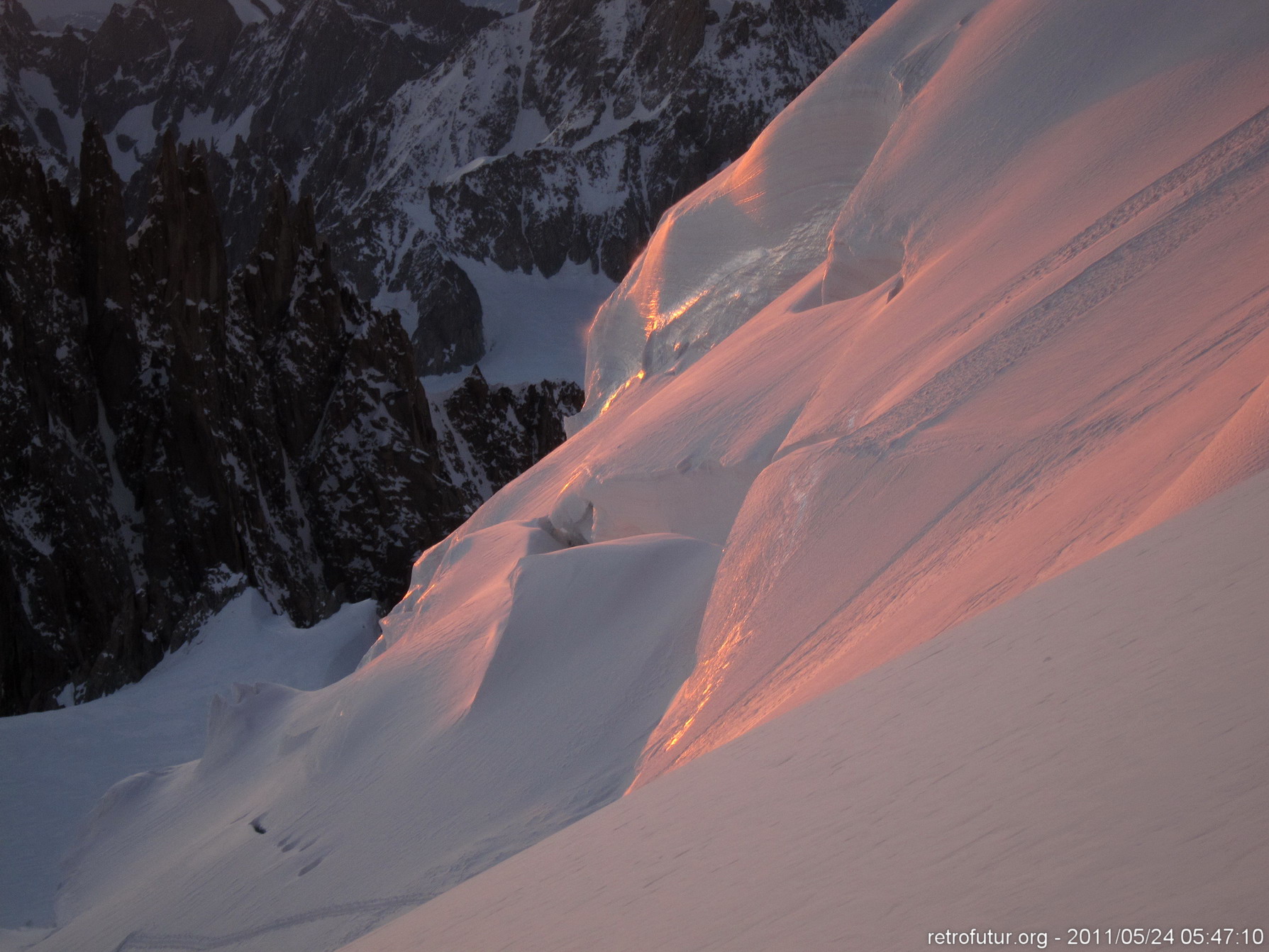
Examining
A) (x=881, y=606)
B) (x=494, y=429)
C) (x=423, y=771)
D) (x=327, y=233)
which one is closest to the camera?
(x=881, y=606)

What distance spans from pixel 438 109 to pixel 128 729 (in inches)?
3295

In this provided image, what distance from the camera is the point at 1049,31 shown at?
7156 millimetres

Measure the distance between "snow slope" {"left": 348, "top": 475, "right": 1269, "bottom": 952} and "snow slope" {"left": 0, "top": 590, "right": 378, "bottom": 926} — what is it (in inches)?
250

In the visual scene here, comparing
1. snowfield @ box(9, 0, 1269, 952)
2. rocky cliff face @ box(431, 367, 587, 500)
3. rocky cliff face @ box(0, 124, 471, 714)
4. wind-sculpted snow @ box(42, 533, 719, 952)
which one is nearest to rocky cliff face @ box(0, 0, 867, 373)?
rocky cliff face @ box(431, 367, 587, 500)

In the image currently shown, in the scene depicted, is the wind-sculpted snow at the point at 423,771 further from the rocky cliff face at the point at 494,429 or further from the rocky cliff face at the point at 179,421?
the rocky cliff face at the point at 494,429

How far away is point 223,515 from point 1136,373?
28734 mm

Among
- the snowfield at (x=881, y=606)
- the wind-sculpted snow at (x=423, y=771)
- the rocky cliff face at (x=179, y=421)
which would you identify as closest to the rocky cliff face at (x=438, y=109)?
the rocky cliff face at (x=179, y=421)

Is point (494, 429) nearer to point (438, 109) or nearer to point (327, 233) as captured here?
point (327, 233)

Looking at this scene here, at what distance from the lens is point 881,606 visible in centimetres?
380

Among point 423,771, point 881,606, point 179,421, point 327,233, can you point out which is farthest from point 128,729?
point 327,233

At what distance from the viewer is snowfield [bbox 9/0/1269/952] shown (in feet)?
4.92

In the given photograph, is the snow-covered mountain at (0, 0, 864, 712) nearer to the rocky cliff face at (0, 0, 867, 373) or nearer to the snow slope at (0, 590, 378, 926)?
the rocky cliff face at (0, 0, 867, 373)

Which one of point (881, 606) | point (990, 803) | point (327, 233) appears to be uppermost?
point (327, 233)

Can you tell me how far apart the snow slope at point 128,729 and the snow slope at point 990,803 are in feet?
20.9
